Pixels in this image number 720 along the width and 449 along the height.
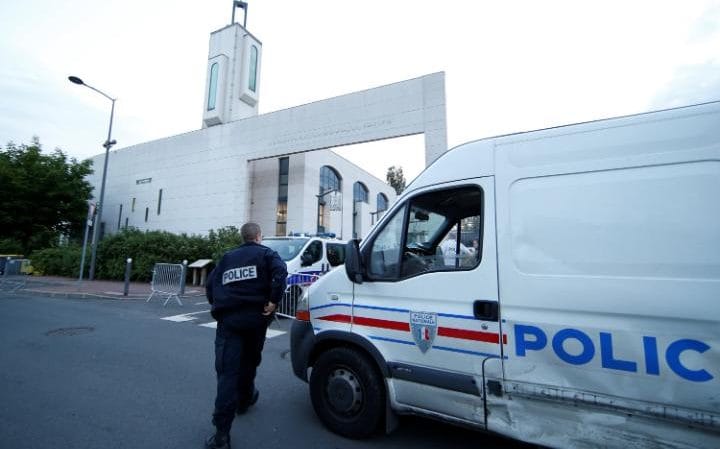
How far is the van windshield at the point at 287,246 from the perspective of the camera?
29.9 ft

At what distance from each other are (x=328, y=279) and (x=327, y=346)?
0.63 metres

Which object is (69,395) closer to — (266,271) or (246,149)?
(266,271)

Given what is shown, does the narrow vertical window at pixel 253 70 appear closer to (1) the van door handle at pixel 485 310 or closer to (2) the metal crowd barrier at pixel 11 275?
(2) the metal crowd barrier at pixel 11 275

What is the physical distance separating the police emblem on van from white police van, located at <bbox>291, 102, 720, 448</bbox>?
0.01 metres

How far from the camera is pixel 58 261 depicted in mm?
20406

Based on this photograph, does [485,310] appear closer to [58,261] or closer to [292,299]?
[292,299]

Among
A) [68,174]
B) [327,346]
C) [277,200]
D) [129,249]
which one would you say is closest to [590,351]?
[327,346]

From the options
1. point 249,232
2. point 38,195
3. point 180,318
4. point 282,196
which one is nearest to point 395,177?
point 282,196

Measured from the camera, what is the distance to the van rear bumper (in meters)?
3.25

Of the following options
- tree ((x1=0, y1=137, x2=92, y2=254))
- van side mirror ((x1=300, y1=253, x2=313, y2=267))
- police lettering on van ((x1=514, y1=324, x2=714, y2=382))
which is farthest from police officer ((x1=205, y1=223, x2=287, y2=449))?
tree ((x1=0, y1=137, x2=92, y2=254))

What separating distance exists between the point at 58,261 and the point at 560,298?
26.6 metres

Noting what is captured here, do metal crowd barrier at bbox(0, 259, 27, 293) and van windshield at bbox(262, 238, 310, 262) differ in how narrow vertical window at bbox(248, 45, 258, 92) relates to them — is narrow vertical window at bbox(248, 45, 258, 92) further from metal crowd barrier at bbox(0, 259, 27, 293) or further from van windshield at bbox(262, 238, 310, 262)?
van windshield at bbox(262, 238, 310, 262)

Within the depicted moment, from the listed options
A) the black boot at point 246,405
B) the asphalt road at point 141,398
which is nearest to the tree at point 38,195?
the asphalt road at point 141,398

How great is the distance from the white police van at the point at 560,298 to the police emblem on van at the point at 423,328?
1 centimetres
